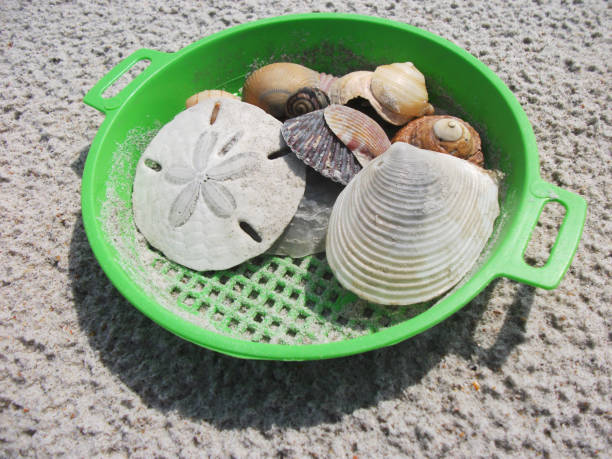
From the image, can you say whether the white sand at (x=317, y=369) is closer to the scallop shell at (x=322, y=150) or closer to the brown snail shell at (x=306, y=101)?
the scallop shell at (x=322, y=150)

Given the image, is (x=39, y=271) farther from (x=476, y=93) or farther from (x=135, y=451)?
(x=476, y=93)

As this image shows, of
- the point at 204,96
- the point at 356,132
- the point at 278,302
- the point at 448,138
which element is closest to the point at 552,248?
the point at 448,138

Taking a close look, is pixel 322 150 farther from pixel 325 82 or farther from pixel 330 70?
pixel 330 70

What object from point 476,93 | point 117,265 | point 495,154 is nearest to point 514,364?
point 495,154

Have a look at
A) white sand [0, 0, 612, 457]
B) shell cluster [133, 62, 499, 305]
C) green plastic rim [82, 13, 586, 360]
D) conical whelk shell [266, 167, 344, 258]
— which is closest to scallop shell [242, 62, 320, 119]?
shell cluster [133, 62, 499, 305]

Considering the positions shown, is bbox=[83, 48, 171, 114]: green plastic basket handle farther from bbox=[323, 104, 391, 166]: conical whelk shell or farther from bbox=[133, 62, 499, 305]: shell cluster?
bbox=[323, 104, 391, 166]: conical whelk shell
